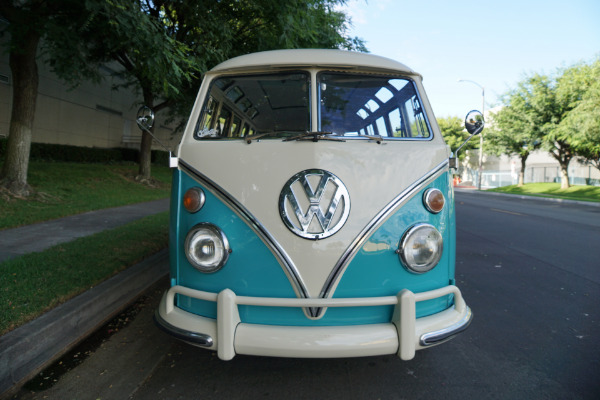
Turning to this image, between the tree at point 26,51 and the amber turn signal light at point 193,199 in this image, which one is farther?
the tree at point 26,51

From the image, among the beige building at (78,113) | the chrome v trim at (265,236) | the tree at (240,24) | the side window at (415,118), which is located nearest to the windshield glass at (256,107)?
the chrome v trim at (265,236)

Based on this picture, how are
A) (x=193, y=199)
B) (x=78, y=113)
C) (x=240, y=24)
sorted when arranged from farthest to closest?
(x=78, y=113) < (x=240, y=24) < (x=193, y=199)

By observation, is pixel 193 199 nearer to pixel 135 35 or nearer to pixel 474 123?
pixel 474 123

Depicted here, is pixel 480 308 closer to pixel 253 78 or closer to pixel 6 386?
pixel 253 78

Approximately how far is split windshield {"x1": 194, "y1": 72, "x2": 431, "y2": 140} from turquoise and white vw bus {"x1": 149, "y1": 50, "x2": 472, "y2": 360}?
0.27m

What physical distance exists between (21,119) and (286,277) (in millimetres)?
9680

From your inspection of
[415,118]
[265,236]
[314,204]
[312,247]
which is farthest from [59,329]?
[415,118]

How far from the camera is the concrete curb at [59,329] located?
8.48 ft

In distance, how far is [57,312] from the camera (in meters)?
3.21

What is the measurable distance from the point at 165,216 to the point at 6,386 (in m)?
6.47

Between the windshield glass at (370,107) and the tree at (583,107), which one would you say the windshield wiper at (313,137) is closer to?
the windshield glass at (370,107)

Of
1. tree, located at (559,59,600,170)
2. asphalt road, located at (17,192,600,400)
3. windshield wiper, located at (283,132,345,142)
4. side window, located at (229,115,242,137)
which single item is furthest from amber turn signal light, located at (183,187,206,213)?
tree, located at (559,59,600,170)

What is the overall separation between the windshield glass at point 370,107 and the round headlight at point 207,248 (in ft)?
3.39

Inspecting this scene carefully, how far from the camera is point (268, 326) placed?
2.27 metres
